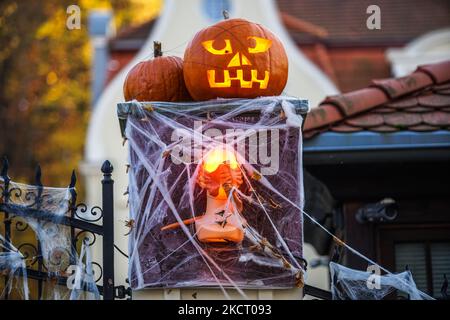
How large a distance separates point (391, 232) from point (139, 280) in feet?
9.73

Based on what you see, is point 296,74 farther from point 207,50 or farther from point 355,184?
point 207,50

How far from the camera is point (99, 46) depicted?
765 inches

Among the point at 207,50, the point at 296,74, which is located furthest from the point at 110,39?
the point at 207,50

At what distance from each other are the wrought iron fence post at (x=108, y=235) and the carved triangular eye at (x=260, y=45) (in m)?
1.21

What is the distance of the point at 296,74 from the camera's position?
18.5 metres

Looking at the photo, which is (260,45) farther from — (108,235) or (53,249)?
(53,249)

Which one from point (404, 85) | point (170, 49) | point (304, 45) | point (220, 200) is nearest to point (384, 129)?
point (404, 85)

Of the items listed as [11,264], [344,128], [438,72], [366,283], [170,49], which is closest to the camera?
[11,264]

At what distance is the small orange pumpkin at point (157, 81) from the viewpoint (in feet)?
21.2

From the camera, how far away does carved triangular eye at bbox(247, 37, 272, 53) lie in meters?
6.44

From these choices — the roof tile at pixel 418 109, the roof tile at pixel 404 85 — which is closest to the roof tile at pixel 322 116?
the roof tile at pixel 404 85

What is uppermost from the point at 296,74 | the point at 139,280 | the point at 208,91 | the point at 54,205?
the point at 296,74

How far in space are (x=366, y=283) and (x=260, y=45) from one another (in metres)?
1.67

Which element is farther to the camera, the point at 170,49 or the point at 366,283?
the point at 170,49
